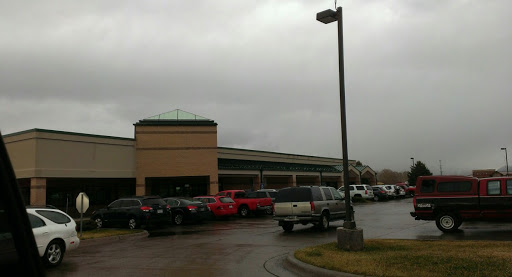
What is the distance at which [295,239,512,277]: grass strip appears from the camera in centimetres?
780

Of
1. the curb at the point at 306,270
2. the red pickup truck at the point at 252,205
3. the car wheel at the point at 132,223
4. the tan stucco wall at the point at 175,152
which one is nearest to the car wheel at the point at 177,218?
the car wheel at the point at 132,223

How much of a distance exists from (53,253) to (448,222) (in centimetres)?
1298

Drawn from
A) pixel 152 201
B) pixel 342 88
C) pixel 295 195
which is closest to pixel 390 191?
pixel 295 195

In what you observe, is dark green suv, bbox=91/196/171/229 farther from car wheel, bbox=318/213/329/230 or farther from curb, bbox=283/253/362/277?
curb, bbox=283/253/362/277

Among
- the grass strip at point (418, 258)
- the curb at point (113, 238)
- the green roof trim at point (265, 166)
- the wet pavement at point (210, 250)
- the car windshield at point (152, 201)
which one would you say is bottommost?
the curb at point (113, 238)

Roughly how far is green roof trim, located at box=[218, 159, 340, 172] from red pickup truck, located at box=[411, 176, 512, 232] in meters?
22.8

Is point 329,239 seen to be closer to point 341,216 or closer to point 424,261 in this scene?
point 341,216

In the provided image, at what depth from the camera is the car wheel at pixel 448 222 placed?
50.2ft

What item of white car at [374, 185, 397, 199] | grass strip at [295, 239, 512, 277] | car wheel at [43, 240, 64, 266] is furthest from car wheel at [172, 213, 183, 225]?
white car at [374, 185, 397, 199]

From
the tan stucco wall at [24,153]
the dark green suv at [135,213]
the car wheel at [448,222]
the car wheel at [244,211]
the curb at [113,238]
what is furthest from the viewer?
the car wheel at [244,211]

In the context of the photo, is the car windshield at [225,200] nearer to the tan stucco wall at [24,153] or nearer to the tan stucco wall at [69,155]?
the tan stucco wall at [69,155]

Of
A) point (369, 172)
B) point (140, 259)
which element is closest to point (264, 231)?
point (140, 259)

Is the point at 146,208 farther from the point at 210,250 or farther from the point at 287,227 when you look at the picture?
the point at 210,250

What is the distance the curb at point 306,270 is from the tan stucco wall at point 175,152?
79.3 ft
